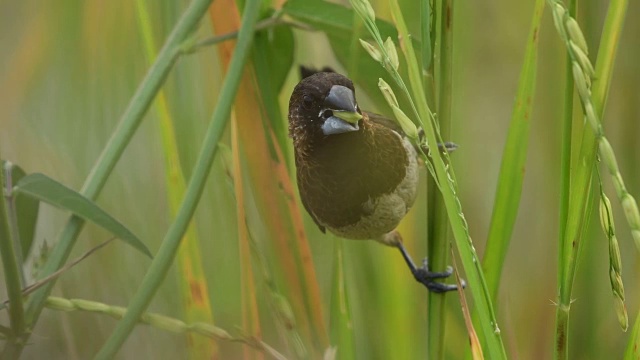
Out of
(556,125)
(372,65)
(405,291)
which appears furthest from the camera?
(556,125)

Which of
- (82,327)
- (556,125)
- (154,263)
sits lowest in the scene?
(82,327)

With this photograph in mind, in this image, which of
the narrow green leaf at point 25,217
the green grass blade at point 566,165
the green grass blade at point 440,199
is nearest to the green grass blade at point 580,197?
the green grass blade at point 566,165

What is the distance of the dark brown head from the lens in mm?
708

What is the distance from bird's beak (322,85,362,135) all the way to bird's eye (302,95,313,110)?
22 mm

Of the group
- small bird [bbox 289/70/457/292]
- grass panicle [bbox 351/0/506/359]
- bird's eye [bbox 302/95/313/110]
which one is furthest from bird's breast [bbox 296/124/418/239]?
grass panicle [bbox 351/0/506/359]

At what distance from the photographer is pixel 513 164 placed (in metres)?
0.78

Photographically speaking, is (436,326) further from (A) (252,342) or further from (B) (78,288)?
(B) (78,288)

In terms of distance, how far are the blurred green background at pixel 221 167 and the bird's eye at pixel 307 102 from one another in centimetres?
29

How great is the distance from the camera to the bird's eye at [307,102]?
741 mm

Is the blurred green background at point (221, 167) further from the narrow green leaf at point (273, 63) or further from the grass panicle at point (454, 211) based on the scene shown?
the grass panicle at point (454, 211)

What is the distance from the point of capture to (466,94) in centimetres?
114

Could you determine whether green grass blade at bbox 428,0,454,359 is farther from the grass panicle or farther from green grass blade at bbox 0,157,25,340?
green grass blade at bbox 0,157,25,340

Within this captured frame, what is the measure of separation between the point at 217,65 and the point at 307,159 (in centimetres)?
37

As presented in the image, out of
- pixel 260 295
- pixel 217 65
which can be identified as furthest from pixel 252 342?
pixel 217 65
